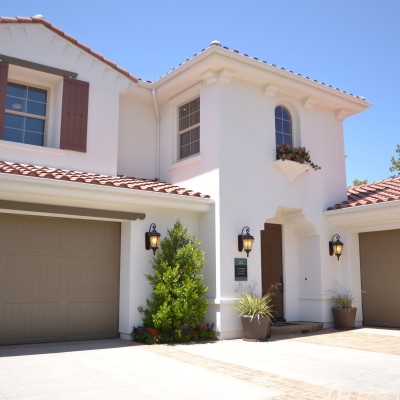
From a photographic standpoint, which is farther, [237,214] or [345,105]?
[345,105]

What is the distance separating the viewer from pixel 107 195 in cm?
902

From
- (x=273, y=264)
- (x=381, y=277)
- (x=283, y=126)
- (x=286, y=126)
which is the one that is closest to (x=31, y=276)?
(x=273, y=264)

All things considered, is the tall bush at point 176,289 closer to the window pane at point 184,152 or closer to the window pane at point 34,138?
the window pane at point 184,152

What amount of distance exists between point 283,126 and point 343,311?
193 inches

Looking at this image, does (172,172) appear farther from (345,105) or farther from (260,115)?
(345,105)

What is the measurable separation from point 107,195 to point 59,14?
4.61 meters

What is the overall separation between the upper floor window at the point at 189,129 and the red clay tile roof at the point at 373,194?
4.00 meters

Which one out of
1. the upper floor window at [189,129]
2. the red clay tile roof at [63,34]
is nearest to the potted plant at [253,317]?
the upper floor window at [189,129]

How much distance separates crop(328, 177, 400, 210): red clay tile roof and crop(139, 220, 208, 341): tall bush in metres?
4.45

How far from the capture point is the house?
350 inches

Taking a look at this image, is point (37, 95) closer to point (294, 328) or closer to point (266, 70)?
point (266, 70)

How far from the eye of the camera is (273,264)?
12.1 m

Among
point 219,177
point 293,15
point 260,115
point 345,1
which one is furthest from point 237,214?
point 345,1

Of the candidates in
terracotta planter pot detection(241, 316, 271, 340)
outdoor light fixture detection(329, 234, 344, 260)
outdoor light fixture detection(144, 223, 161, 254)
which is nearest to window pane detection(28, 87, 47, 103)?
outdoor light fixture detection(144, 223, 161, 254)
